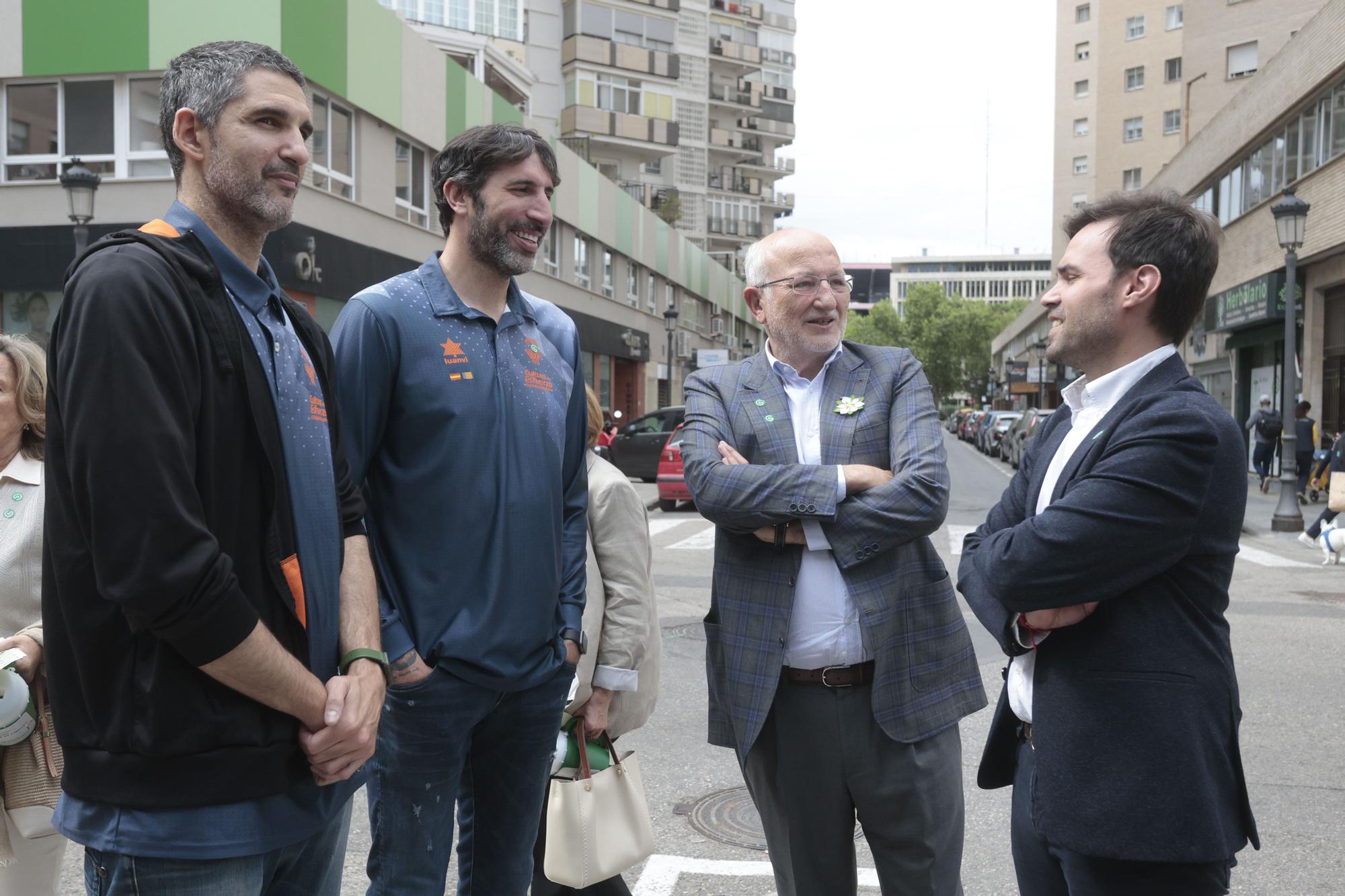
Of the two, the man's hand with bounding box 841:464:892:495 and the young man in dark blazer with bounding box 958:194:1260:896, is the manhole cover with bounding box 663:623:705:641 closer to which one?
the man's hand with bounding box 841:464:892:495

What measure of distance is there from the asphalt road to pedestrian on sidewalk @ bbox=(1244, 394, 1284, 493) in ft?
40.8

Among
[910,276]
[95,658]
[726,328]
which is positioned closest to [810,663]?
[95,658]

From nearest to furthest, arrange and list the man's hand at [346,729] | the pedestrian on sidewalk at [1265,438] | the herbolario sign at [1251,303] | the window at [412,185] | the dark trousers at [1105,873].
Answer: the man's hand at [346,729] → the dark trousers at [1105,873] → the pedestrian on sidewalk at [1265,438] → the window at [412,185] → the herbolario sign at [1251,303]

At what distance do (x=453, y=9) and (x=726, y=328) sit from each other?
35.5 m

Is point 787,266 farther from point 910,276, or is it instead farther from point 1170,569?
point 910,276

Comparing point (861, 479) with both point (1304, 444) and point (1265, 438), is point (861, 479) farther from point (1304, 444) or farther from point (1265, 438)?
point (1265, 438)

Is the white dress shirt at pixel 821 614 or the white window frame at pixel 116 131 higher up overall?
the white window frame at pixel 116 131

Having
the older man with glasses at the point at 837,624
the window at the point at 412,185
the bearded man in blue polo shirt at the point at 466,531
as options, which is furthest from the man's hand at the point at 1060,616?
the window at the point at 412,185

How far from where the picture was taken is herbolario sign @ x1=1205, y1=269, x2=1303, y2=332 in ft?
77.3

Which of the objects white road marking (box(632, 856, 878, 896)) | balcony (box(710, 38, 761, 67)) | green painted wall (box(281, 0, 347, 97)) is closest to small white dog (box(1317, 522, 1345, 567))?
white road marking (box(632, 856, 878, 896))

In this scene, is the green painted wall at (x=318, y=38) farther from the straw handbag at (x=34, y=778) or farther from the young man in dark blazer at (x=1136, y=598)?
the young man in dark blazer at (x=1136, y=598)

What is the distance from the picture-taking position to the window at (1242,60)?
1560 inches

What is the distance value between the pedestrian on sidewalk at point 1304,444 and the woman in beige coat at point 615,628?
1877 centimetres

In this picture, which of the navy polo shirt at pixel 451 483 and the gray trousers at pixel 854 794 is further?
the gray trousers at pixel 854 794
